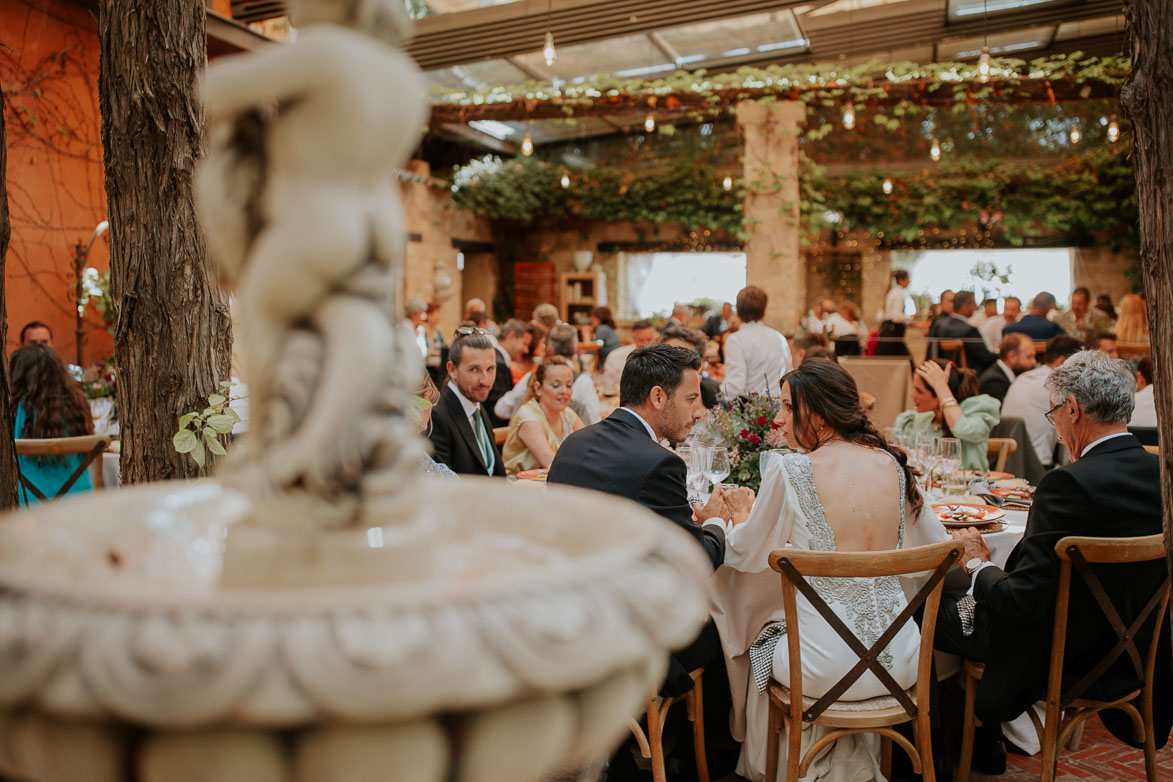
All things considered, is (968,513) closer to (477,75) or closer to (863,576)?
(863,576)

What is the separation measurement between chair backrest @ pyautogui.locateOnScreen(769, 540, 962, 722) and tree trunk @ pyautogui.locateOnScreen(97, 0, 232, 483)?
5.61ft

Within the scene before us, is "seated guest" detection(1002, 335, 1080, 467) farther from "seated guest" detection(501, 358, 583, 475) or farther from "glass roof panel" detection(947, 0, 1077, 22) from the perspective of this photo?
"glass roof panel" detection(947, 0, 1077, 22)

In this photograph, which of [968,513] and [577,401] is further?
[577,401]

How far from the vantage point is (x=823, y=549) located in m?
2.84

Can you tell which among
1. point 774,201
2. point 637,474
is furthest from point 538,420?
point 774,201

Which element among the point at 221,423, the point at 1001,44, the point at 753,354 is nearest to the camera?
the point at 221,423

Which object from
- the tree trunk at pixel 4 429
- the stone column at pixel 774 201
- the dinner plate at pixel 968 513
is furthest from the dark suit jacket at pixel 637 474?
the stone column at pixel 774 201

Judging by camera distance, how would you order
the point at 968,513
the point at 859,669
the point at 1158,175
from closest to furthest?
the point at 1158,175 → the point at 859,669 → the point at 968,513

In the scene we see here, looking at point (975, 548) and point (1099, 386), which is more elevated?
point (1099, 386)

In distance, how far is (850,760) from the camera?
2.85m

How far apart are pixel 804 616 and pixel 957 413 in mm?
2420

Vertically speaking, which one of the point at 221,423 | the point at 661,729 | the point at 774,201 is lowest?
the point at 661,729

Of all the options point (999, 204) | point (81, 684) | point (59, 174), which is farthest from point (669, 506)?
point (999, 204)

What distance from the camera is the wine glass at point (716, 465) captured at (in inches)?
140
